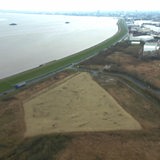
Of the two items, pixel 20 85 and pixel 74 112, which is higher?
pixel 74 112

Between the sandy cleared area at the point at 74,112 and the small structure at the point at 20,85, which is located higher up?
the sandy cleared area at the point at 74,112

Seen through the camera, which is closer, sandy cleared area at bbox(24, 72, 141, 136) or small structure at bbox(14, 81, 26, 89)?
sandy cleared area at bbox(24, 72, 141, 136)

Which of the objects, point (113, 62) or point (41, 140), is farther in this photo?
point (113, 62)

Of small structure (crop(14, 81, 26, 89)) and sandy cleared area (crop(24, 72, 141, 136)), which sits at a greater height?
sandy cleared area (crop(24, 72, 141, 136))

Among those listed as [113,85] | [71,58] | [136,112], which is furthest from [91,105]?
[71,58]

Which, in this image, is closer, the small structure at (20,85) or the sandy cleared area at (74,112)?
the sandy cleared area at (74,112)

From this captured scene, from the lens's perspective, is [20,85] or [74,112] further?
[20,85]

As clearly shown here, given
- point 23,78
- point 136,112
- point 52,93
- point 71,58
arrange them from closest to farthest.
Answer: point 136,112 → point 52,93 → point 23,78 → point 71,58

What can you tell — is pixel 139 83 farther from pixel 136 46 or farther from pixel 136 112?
pixel 136 46
